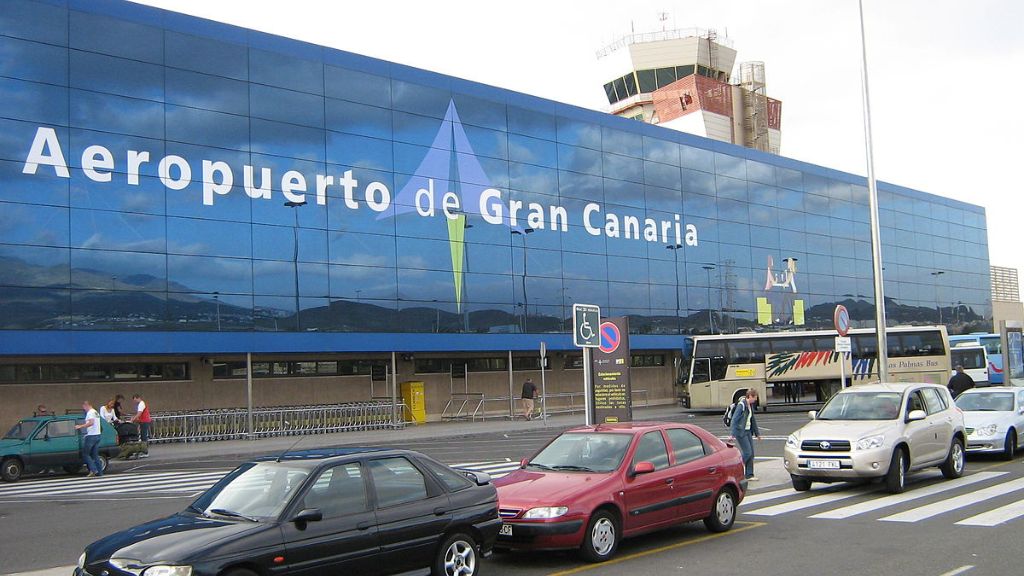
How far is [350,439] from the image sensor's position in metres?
30.6

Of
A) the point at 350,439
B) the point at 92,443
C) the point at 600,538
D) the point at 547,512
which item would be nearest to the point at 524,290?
the point at 350,439

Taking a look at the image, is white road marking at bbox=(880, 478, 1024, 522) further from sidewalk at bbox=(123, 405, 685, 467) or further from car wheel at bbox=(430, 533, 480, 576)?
sidewalk at bbox=(123, 405, 685, 467)

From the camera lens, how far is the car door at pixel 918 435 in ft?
47.5

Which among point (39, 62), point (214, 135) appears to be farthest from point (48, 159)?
point (214, 135)

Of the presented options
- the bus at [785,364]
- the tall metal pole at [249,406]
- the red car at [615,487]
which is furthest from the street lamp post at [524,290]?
the red car at [615,487]

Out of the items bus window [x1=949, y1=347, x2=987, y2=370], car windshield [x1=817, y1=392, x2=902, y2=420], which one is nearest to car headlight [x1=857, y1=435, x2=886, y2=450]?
car windshield [x1=817, y1=392, x2=902, y2=420]

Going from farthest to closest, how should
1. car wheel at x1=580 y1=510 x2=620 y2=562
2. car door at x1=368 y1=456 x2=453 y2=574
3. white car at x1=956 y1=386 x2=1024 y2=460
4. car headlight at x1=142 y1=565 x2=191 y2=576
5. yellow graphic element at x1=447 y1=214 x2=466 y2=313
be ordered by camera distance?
1. yellow graphic element at x1=447 y1=214 x2=466 y2=313
2. white car at x1=956 y1=386 x2=1024 y2=460
3. car wheel at x1=580 y1=510 x2=620 y2=562
4. car door at x1=368 y1=456 x2=453 y2=574
5. car headlight at x1=142 y1=565 x2=191 y2=576

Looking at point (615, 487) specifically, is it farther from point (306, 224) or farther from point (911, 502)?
point (306, 224)

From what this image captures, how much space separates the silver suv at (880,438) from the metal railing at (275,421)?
21.8 metres

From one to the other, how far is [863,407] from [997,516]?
374 cm

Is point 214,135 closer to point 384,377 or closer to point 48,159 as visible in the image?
point 48,159

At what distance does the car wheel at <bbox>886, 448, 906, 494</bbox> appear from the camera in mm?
13906

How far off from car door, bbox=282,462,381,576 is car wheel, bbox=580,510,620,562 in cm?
253

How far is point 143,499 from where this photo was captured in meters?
16.6
